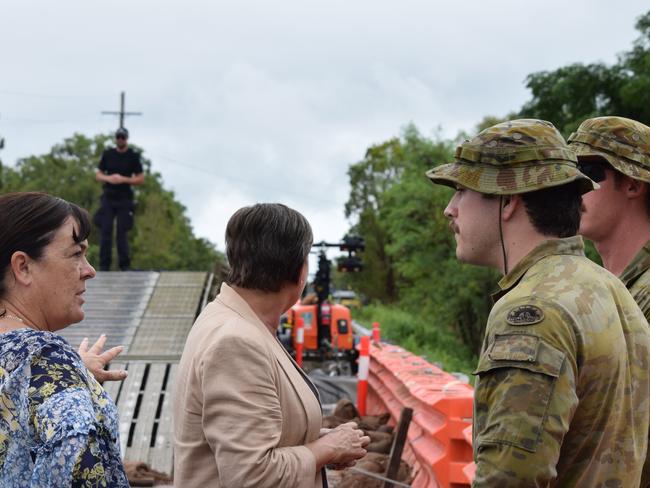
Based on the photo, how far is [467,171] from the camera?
296 cm

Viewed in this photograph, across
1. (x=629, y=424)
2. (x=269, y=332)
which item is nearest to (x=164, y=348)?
(x=269, y=332)

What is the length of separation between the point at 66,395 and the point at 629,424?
1.58 metres

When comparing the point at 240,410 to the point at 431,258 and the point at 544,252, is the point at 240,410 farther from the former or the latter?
the point at 431,258

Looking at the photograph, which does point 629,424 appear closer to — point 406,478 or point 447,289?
point 406,478

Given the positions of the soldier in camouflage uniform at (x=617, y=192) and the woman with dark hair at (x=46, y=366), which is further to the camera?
the soldier in camouflage uniform at (x=617, y=192)

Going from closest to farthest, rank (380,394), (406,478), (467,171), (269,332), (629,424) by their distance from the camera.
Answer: (629,424), (467,171), (269,332), (406,478), (380,394)

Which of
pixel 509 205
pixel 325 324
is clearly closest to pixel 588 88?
pixel 325 324

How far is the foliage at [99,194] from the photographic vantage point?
3051 inches

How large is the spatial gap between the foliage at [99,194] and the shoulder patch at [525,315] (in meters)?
70.3

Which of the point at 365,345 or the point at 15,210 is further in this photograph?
the point at 365,345

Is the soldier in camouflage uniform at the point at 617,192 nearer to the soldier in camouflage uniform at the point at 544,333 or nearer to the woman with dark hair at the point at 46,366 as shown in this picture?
the soldier in camouflage uniform at the point at 544,333

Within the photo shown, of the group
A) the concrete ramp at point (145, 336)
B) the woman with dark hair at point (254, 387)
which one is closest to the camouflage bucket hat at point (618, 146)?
the woman with dark hair at point (254, 387)

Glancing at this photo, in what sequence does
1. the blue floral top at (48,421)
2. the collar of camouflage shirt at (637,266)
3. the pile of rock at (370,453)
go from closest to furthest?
1. the blue floral top at (48,421)
2. the collar of camouflage shirt at (637,266)
3. the pile of rock at (370,453)

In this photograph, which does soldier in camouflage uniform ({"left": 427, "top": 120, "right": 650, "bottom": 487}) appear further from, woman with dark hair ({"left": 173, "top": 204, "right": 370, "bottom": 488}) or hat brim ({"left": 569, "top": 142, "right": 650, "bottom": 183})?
hat brim ({"left": 569, "top": 142, "right": 650, "bottom": 183})
